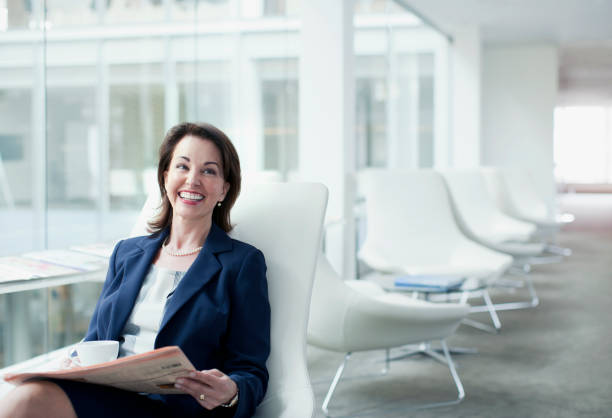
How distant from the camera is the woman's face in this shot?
1.78m

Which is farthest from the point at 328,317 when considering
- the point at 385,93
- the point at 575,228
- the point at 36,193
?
the point at 575,228

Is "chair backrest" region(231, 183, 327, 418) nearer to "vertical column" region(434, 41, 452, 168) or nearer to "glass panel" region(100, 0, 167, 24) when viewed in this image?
"glass panel" region(100, 0, 167, 24)

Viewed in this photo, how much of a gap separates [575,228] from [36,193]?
32.0 ft

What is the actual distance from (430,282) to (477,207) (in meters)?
2.67

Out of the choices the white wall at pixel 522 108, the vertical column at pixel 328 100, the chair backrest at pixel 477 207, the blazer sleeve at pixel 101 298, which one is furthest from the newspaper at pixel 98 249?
the white wall at pixel 522 108

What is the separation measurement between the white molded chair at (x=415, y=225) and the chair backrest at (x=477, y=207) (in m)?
1.27

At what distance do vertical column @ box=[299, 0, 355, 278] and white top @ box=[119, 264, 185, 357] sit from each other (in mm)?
3457

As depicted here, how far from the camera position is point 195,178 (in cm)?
177

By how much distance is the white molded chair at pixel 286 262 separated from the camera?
1.74m

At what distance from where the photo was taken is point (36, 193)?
3369mm

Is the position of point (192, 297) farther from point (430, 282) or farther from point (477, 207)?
point (477, 207)

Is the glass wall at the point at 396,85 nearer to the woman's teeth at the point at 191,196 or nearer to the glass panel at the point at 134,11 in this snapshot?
the glass panel at the point at 134,11

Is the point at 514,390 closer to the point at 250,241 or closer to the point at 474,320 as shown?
the point at 474,320

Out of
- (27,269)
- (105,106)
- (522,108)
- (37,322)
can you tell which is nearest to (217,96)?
(105,106)
